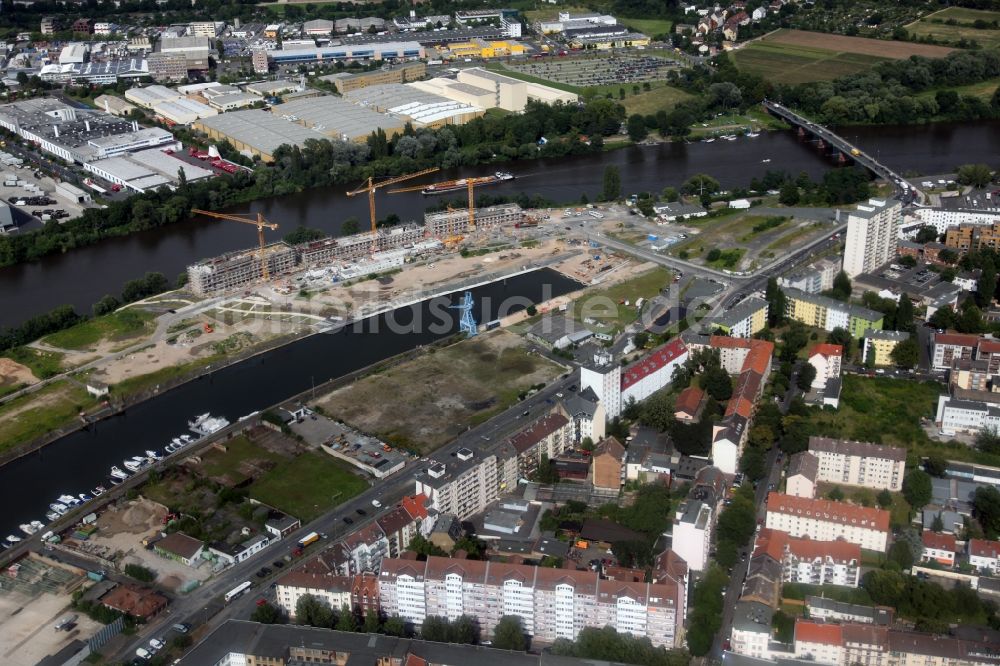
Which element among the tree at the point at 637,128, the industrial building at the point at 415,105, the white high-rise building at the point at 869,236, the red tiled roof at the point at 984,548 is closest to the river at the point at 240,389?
the white high-rise building at the point at 869,236

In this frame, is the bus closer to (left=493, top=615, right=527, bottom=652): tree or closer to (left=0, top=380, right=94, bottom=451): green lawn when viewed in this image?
(left=493, top=615, right=527, bottom=652): tree

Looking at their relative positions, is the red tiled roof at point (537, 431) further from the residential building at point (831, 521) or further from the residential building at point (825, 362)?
the residential building at point (825, 362)

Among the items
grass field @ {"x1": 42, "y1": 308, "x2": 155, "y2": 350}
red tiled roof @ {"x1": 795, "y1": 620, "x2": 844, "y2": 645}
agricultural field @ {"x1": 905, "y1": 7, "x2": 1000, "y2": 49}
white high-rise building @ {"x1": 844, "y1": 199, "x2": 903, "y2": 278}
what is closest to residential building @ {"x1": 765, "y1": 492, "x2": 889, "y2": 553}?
red tiled roof @ {"x1": 795, "y1": 620, "x2": 844, "y2": 645}

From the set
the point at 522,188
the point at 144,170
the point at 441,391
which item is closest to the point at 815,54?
the point at 522,188

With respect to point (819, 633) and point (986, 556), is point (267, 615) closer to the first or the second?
point (819, 633)

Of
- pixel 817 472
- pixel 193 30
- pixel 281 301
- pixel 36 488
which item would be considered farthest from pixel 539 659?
pixel 193 30
